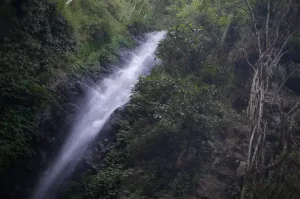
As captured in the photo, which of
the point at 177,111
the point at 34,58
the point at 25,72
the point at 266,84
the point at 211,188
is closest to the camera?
the point at 211,188

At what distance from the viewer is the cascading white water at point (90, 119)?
37.1 feet

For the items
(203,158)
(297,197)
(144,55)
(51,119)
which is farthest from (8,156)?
(144,55)

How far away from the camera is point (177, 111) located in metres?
10.5

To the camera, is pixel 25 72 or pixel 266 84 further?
pixel 266 84

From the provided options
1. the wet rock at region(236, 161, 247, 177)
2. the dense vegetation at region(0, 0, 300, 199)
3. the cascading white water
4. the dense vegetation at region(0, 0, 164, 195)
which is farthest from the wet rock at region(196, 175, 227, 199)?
the dense vegetation at region(0, 0, 164, 195)

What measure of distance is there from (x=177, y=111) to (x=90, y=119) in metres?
4.54

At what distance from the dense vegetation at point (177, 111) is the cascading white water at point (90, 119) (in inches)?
36.8

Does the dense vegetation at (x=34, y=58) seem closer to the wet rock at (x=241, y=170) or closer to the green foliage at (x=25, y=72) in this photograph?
the green foliage at (x=25, y=72)

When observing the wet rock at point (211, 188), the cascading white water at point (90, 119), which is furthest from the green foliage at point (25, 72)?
the wet rock at point (211, 188)

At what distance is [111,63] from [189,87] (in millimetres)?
6433

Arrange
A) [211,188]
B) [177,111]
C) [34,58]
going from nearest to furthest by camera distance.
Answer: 1. [211,188]
2. [177,111]
3. [34,58]

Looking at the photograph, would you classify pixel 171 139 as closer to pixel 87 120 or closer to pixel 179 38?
pixel 87 120

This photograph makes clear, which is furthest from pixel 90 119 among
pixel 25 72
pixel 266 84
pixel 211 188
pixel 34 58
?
pixel 266 84

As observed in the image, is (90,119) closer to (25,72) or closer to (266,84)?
(25,72)
